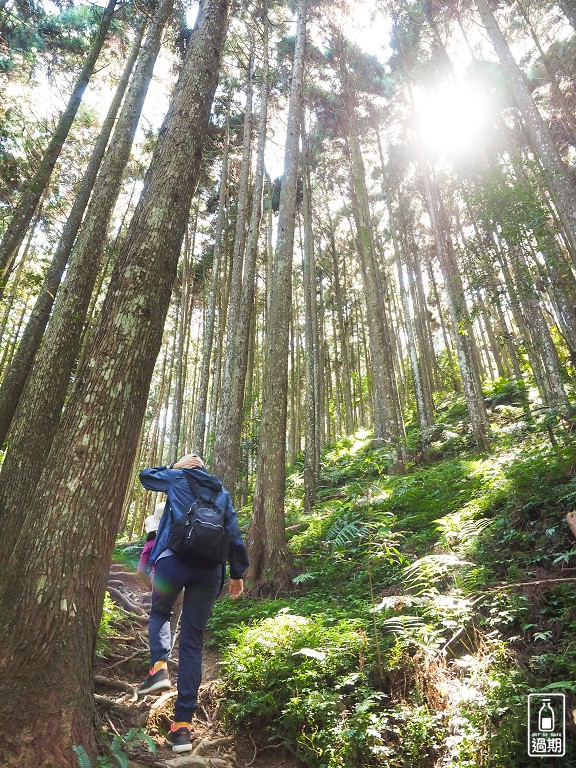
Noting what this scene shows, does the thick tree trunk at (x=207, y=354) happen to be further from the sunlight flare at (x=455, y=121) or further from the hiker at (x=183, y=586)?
the hiker at (x=183, y=586)

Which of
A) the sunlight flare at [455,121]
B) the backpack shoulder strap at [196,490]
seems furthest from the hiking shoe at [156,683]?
the sunlight flare at [455,121]

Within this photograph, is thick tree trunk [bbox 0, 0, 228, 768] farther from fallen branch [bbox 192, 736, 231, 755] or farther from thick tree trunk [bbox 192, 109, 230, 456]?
thick tree trunk [bbox 192, 109, 230, 456]

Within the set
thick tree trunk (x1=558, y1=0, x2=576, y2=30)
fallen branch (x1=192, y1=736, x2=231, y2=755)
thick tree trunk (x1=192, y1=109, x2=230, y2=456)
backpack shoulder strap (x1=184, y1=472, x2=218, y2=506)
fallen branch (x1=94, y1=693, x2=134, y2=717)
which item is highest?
thick tree trunk (x1=558, y1=0, x2=576, y2=30)

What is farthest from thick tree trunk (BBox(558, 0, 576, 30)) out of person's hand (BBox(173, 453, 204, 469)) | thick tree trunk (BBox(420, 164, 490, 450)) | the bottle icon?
the bottle icon

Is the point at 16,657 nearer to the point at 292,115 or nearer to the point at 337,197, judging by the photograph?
the point at 292,115

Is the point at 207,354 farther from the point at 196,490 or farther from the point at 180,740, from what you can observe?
the point at 180,740

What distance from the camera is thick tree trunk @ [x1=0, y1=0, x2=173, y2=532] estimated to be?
4965 mm

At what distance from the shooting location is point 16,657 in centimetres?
212

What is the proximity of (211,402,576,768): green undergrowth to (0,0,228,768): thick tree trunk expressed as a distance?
1.45 meters

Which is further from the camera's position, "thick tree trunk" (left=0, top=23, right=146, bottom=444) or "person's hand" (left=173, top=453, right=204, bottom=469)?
"thick tree trunk" (left=0, top=23, right=146, bottom=444)

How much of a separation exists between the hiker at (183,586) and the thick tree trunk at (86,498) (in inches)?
18.9

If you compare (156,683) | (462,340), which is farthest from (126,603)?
(462,340)

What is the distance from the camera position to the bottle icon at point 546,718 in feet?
7.24

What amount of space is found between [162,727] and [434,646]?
1.96 m
